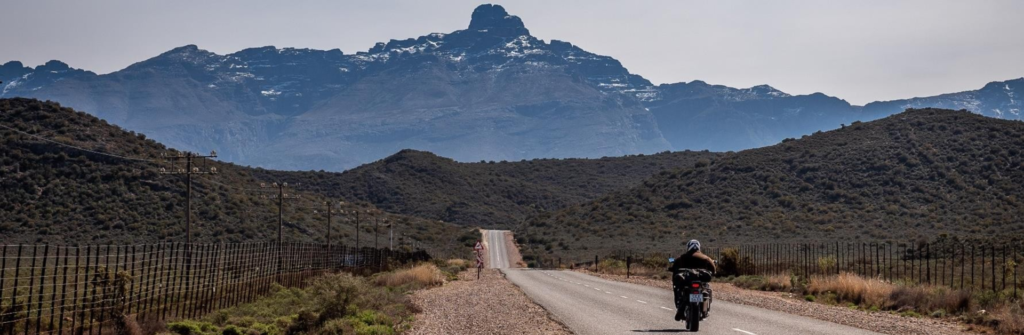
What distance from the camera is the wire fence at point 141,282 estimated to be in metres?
15.7

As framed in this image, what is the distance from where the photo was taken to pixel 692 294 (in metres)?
16.5

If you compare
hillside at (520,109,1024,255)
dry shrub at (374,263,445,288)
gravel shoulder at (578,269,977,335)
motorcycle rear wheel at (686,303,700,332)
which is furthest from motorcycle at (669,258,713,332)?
hillside at (520,109,1024,255)

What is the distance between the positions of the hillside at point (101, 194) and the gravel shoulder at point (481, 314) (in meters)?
30.6

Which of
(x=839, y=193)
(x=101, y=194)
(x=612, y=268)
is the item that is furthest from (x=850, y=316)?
(x=839, y=193)

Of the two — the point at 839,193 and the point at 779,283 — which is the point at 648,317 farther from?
the point at 839,193

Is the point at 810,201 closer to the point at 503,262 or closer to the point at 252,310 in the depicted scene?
the point at 503,262

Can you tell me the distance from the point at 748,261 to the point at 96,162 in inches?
1823

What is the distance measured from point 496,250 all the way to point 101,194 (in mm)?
47664

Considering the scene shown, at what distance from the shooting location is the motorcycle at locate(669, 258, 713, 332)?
16391 mm

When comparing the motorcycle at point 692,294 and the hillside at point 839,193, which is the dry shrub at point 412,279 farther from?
the hillside at point 839,193

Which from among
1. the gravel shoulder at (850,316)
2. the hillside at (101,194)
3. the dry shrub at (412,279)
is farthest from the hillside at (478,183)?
the gravel shoulder at (850,316)

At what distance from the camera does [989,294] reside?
20938 millimetres

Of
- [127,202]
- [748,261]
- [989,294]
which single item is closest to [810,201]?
[748,261]

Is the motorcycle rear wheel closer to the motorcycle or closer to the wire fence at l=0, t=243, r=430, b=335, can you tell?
the motorcycle
